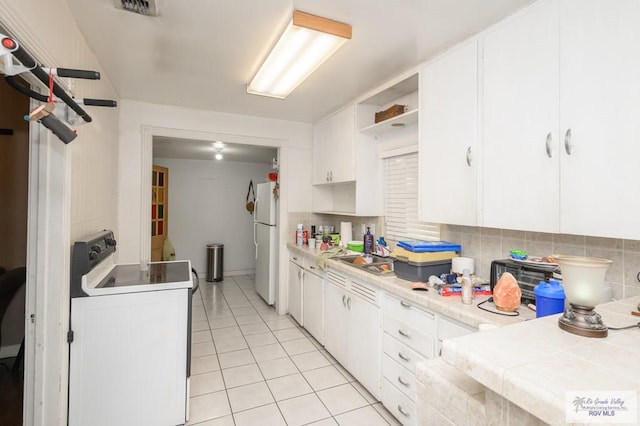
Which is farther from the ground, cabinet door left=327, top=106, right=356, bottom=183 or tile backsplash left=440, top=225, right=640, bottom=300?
cabinet door left=327, top=106, right=356, bottom=183

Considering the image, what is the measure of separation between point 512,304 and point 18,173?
12.6 ft

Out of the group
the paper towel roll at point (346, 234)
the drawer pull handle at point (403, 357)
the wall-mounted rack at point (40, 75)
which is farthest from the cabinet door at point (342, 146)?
the wall-mounted rack at point (40, 75)

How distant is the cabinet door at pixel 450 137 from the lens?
1797 mm

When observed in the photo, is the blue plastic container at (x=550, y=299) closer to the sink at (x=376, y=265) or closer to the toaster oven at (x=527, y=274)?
the toaster oven at (x=527, y=274)

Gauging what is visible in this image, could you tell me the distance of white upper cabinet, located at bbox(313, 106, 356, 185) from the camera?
3.07 m

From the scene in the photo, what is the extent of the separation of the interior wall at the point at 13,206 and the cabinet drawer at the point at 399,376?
3056 mm

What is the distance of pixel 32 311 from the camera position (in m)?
1.49

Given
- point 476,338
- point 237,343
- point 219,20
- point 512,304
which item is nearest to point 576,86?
point 512,304

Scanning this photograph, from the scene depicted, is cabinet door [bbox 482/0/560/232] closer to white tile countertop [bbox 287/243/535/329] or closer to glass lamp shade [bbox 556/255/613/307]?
white tile countertop [bbox 287/243/535/329]

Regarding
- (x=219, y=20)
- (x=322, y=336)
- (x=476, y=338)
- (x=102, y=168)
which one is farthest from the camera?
(x=322, y=336)

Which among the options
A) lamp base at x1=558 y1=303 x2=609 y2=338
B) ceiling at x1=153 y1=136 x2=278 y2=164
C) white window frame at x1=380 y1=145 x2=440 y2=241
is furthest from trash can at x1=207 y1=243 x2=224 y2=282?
lamp base at x1=558 y1=303 x2=609 y2=338

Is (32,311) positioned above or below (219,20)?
below

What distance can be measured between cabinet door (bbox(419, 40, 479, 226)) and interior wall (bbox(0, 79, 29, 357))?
10.8 feet

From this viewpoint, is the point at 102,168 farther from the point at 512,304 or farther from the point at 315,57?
the point at 512,304
